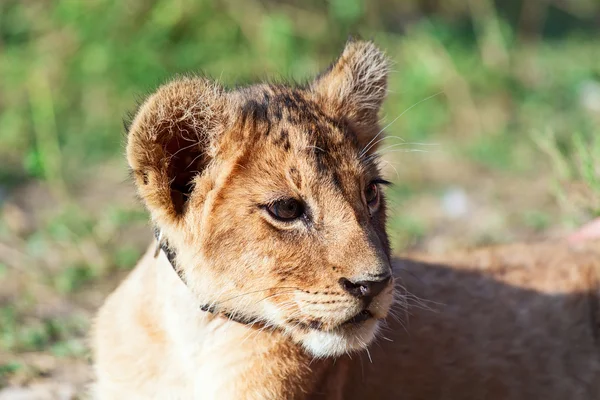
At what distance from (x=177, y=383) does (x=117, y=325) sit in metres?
0.37

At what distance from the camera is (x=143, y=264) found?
3299 millimetres

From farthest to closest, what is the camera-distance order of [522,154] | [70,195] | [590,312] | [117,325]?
[522,154] → [70,195] → [590,312] → [117,325]

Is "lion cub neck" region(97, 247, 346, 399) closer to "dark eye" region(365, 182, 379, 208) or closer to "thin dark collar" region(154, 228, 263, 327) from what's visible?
"thin dark collar" region(154, 228, 263, 327)

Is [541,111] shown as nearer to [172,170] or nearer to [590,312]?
[590,312]

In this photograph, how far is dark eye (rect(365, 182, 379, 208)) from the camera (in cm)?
304

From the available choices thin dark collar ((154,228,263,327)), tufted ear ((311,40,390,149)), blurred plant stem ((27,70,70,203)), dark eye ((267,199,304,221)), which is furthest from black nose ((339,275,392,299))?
blurred plant stem ((27,70,70,203))

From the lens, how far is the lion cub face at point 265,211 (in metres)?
2.72

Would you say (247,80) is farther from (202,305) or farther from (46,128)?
(202,305)

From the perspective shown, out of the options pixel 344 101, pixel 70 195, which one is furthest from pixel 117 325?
pixel 70 195

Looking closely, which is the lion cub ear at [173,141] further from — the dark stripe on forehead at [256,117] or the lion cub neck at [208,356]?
the lion cub neck at [208,356]

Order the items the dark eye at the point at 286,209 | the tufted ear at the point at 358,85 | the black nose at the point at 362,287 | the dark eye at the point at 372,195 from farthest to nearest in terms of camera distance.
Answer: the tufted ear at the point at 358,85
the dark eye at the point at 372,195
the dark eye at the point at 286,209
the black nose at the point at 362,287

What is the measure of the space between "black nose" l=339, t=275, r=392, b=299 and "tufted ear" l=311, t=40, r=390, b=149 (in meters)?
0.79

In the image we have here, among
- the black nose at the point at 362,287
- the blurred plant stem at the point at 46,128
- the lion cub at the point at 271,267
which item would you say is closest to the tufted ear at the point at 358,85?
the lion cub at the point at 271,267

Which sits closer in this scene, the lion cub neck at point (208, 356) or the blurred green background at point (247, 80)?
the lion cub neck at point (208, 356)
